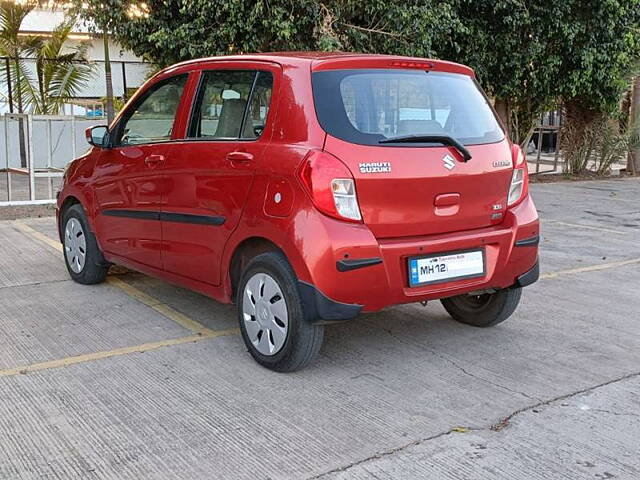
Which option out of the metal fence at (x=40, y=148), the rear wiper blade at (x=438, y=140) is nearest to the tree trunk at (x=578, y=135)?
the metal fence at (x=40, y=148)

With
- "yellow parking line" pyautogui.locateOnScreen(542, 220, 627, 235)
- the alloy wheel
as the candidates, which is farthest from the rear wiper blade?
"yellow parking line" pyautogui.locateOnScreen(542, 220, 627, 235)

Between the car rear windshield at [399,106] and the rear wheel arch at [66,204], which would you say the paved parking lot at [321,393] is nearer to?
the rear wheel arch at [66,204]

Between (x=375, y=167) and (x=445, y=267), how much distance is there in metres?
0.68

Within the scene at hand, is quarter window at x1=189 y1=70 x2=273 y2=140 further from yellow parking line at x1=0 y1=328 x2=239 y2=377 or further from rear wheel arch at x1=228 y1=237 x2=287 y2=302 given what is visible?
yellow parking line at x1=0 y1=328 x2=239 y2=377

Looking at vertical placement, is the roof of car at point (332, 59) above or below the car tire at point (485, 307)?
above

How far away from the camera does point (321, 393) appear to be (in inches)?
146

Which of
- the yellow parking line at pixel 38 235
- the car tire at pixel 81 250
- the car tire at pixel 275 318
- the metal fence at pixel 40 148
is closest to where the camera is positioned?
the car tire at pixel 275 318

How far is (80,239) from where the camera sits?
582cm

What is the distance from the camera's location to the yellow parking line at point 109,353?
13.2 ft

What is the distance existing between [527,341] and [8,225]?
6.53 meters

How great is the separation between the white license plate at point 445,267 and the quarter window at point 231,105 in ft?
3.76

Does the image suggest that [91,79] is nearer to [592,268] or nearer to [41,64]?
[41,64]

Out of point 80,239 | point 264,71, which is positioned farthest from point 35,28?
point 264,71

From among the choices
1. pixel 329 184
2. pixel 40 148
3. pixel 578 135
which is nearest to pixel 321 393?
pixel 329 184
